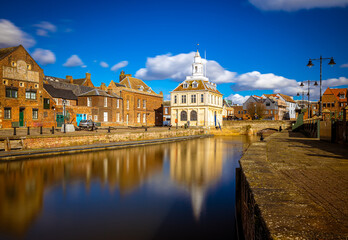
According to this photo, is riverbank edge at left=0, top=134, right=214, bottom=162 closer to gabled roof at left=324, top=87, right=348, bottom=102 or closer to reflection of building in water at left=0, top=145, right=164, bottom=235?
reflection of building in water at left=0, top=145, right=164, bottom=235

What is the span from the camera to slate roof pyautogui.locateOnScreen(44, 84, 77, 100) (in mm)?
40169

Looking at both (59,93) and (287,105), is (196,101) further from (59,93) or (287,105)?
(287,105)

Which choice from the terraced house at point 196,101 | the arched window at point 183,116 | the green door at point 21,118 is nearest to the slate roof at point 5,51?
the green door at point 21,118

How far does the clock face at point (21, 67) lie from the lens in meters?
30.9

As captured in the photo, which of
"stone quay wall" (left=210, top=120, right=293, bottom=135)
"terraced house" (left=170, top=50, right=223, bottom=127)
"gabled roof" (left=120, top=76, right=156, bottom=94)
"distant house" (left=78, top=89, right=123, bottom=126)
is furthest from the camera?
"gabled roof" (left=120, top=76, right=156, bottom=94)

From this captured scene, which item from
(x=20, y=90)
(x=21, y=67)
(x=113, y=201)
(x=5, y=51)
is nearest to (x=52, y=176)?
(x=113, y=201)

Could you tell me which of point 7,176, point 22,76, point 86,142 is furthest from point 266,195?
point 22,76

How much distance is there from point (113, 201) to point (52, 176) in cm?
608

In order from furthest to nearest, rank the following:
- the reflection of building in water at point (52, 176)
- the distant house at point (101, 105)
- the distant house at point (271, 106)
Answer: the distant house at point (271, 106) < the distant house at point (101, 105) < the reflection of building in water at point (52, 176)

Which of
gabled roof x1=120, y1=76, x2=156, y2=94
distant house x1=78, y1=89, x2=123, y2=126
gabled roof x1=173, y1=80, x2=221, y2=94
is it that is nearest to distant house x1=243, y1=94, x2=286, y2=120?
gabled roof x1=173, y1=80, x2=221, y2=94

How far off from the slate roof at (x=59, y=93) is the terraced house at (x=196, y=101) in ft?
68.4

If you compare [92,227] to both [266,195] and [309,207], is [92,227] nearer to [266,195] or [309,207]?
[266,195]

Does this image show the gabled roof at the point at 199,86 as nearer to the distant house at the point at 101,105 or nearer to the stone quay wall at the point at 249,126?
the stone quay wall at the point at 249,126

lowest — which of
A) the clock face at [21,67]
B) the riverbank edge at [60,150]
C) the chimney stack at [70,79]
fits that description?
the riverbank edge at [60,150]
